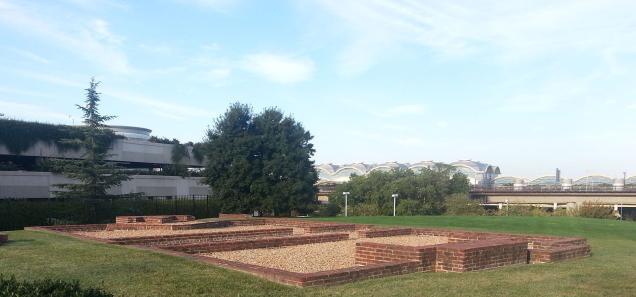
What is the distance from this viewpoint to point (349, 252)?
1194 centimetres

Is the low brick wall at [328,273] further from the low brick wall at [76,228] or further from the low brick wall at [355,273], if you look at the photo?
the low brick wall at [76,228]

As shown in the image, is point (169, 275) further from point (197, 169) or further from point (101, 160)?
point (197, 169)

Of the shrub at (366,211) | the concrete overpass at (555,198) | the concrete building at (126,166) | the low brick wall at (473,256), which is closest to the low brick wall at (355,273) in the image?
the low brick wall at (473,256)

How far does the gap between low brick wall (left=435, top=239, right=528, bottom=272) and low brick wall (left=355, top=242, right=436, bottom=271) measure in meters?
0.17

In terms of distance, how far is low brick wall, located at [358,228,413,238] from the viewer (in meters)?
16.0

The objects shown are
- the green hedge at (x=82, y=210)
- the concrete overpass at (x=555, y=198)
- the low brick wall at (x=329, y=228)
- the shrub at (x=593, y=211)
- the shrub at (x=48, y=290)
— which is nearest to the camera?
the shrub at (x=48, y=290)

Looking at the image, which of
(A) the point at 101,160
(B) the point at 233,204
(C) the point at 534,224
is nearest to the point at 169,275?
(C) the point at 534,224

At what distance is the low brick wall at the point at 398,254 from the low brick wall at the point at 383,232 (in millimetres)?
7069

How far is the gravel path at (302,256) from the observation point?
31.3 ft

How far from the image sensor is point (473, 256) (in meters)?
8.43

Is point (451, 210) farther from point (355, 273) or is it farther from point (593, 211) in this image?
point (355, 273)

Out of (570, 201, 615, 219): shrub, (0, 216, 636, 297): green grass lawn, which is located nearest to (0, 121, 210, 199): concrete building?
(0, 216, 636, 297): green grass lawn

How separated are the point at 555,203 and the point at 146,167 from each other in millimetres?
43344

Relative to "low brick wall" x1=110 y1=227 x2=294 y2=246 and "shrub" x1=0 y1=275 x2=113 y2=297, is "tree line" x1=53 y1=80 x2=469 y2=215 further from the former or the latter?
"shrub" x1=0 y1=275 x2=113 y2=297
